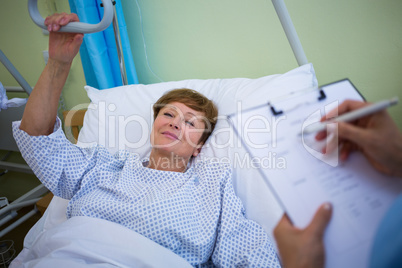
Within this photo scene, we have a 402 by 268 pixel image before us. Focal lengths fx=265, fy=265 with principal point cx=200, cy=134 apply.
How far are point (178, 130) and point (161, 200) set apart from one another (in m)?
0.29

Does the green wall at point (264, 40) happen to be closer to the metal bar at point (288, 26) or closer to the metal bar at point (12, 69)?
the metal bar at point (288, 26)

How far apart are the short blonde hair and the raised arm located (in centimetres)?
42

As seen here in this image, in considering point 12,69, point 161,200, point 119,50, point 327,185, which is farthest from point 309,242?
point 12,69

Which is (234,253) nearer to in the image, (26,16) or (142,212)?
(142,212)

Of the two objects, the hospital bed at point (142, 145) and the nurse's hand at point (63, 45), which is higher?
the nurse's hand at point (63, 45)

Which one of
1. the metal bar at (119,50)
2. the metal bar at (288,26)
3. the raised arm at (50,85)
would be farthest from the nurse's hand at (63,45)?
the metal bar at (288,26)

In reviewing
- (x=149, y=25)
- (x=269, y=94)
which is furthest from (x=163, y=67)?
(x=269, y=94)

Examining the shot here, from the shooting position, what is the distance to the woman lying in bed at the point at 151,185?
32.1 inches

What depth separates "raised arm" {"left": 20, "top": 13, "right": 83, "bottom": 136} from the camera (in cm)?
85

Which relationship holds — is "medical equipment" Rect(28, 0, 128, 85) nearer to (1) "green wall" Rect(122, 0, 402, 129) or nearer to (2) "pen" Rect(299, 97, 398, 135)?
(2) "pen" Rect(299, 97, 398, 135)

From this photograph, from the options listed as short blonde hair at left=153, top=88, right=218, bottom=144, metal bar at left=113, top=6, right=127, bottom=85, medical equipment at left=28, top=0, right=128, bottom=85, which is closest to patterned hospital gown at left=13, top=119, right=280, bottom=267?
short blonde hair at left=153, top=88, right=218, bottom=144

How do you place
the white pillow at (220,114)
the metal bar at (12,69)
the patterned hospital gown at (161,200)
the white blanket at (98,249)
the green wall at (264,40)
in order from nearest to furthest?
the white blanket at (98,249) → the patterned hospital gown at (161,200) → the white pillow at (220,114) → the green wall at (264,40) → the metal bar at (12,69)

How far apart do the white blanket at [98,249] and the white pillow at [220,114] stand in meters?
0.35

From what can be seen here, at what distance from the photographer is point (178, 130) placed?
40.6 inches
